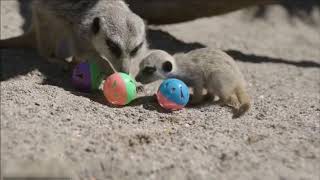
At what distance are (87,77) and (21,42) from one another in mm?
1297

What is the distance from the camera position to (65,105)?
361 cm

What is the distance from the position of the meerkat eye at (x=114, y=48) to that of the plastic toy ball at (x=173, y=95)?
24.4 inches

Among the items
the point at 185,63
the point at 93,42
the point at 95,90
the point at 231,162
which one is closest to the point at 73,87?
the point at 95,90

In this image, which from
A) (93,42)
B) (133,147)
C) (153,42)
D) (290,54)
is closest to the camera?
(133,147)

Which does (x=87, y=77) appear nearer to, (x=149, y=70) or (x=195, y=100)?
(x=149, y=70)

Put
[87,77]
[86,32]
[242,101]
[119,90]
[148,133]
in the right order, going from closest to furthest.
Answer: [148,133] → [119,90] → [242,101] → [87,77] → [86,32]

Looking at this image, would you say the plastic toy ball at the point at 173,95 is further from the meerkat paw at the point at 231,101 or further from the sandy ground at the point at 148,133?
the meerkat paw at the point at 231,101

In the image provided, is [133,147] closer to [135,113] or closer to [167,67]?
[135,113]

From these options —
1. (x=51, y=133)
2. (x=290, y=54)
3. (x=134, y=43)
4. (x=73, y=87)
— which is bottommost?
(x=290, y=54)

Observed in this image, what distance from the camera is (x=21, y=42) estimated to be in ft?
17.0

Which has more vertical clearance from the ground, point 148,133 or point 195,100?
point 148,133

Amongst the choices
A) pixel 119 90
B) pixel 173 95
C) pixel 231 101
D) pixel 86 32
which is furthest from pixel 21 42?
pixel 231 101

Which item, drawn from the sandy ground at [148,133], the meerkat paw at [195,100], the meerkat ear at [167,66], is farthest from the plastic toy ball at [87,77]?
the meerkat paw at [195,100]

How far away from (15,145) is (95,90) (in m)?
1.45
